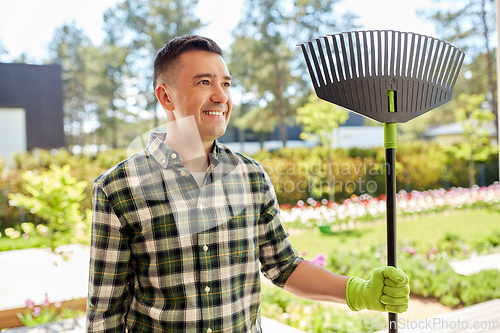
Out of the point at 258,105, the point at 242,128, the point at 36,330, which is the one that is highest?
the point at 258,105

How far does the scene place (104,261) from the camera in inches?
29.3

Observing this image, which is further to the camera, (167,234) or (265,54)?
(265,54)

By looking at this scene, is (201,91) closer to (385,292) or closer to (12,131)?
(385,292)

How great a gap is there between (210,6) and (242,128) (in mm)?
1477

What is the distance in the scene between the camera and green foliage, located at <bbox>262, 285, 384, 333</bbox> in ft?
7.39

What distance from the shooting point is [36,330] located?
2.25 metres

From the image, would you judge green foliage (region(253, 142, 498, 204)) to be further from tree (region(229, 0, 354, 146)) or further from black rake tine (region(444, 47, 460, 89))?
black rake tine (region(444, 47, 460, 89))

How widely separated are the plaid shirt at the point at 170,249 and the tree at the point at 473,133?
5557mm

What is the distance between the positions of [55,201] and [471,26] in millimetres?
5394

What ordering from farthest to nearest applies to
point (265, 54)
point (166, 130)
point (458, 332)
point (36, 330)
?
point (265, 54) → point (36, 330) → point (458, 332) → point (166, 130)

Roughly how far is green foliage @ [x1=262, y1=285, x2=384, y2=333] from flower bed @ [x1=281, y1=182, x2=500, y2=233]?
1170 millimetres

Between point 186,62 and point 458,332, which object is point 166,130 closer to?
point 186,62

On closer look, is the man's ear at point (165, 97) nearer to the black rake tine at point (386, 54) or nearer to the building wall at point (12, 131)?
the black rake tine at point (386, 54)

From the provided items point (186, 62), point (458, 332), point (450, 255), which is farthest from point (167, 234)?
point (450, 255)
